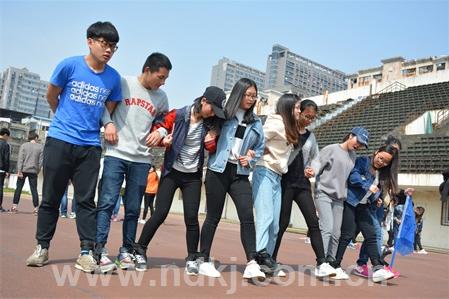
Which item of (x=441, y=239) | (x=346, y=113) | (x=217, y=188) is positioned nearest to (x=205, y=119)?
(x=217, y=188)

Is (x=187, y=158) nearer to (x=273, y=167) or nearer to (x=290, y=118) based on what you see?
(x=273, y=167)

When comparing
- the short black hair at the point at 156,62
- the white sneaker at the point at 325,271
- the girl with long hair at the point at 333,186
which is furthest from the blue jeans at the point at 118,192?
the girl with long hair at the point at 333,186

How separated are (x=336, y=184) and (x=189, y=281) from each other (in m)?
2.15

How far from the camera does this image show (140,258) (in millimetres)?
4301

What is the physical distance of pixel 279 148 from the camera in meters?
5.00

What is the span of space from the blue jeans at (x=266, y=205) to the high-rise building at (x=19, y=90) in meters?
122

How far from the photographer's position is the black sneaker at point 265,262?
4.64 m

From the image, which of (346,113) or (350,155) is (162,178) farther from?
(346,113)

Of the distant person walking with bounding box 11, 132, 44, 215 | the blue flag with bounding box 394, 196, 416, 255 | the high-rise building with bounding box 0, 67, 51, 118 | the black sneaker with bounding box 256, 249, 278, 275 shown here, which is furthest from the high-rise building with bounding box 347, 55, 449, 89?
the high-rise building with bounding box 0, 67, 51, 118

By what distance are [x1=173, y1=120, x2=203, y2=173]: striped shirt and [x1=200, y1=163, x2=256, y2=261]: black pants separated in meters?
0.20

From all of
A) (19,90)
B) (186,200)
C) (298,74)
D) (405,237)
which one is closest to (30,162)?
(186,200)

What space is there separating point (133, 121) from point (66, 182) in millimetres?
811

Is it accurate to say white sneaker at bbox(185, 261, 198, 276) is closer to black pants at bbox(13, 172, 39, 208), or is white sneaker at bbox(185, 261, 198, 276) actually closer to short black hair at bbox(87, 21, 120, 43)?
short black hair at bbox(87, 21, 120, 43)

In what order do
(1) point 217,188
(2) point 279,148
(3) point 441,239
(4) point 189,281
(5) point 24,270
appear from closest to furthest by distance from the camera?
(5) point 24,270, (4) point 189,281, (1) point 217,188, (2) point 279,148, (3) point 441,239
